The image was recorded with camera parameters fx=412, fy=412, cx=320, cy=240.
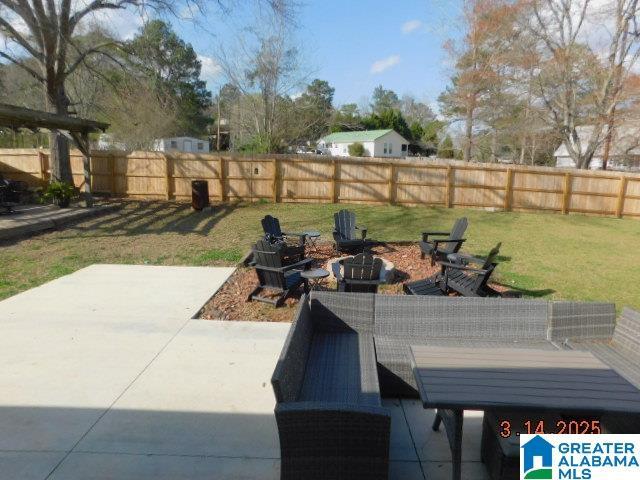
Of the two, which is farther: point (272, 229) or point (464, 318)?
point (272, 229)

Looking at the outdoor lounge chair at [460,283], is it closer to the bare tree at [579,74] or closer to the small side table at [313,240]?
the small side table at [313,240]

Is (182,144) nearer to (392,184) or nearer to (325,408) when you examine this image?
(392,184)

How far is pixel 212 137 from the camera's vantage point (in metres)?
47.9

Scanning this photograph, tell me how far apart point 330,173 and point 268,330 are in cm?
1222

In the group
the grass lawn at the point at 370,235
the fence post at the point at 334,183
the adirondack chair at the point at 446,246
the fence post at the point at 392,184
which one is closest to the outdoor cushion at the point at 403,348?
the grass lawn at the point at 370,235

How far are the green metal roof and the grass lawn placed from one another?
31.4 m

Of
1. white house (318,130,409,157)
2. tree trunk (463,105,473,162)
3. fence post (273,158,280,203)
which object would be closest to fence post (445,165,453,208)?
fence post (273,158,280,203)

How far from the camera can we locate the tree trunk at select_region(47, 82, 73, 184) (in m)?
15.0

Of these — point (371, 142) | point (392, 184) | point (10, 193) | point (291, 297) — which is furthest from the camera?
point (371, 142)

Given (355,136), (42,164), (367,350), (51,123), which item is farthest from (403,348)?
(355,136)

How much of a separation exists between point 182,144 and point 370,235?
31.8 meters

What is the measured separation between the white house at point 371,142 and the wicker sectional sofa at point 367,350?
135ft

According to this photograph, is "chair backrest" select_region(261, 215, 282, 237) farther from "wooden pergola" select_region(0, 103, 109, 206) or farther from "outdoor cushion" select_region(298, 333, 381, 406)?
"wooden pergola" select_region(0, 103, 109, 206)

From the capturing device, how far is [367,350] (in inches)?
133
